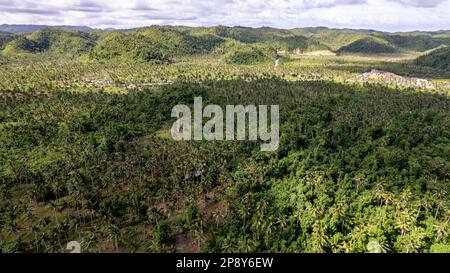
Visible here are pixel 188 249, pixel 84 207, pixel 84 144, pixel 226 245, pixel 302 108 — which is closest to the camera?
pixel 226 245

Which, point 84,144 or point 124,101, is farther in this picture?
point 124,101

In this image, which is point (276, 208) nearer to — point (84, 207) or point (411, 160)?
point (411, 160)

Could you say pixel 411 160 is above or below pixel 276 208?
above

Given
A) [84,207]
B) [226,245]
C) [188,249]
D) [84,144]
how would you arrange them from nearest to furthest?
[226,245] < [188,249] < [84,207] < [84,144]
